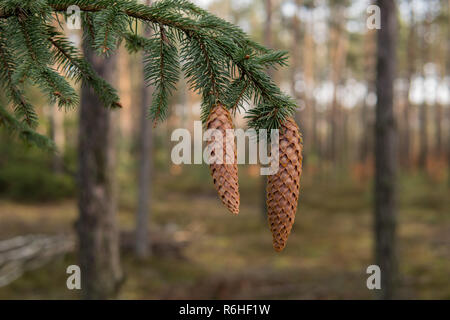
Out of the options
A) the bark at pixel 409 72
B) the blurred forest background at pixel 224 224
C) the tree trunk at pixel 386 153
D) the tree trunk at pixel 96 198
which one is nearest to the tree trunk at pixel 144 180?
the blurred forest background at pixel 224 224

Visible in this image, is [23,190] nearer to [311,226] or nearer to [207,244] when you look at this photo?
[207,244]

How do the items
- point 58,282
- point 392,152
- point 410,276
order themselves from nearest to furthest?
point 392,152, point 58,282, point 410,276

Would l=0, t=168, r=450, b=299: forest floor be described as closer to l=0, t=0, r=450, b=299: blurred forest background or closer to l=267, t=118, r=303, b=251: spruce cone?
l=0, t=0, r=450, b=299: blurred forest background

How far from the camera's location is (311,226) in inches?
478

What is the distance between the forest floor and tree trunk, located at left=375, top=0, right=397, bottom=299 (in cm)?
58

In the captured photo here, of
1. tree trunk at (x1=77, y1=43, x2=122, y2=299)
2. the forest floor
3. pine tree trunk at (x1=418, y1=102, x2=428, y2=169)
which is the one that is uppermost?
pine tree trunk at (x1=418, y1=102, x2=428, y2=169)

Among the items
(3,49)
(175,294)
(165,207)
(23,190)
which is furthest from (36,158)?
(3,49)

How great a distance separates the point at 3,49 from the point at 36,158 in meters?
15.1

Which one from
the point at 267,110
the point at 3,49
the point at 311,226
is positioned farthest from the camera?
the point at 311,226

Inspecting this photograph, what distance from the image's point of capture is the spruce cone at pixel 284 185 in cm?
123

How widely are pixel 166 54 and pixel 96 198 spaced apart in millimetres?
3812

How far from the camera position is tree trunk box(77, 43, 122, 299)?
481 centimetres

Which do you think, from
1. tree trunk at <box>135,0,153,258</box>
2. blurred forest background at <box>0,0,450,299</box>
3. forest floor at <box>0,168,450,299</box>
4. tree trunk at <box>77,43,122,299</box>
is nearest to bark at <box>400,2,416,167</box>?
blurred forest background at <box>0,0,450,299</box>

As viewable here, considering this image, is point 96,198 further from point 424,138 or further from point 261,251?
point 424,138
